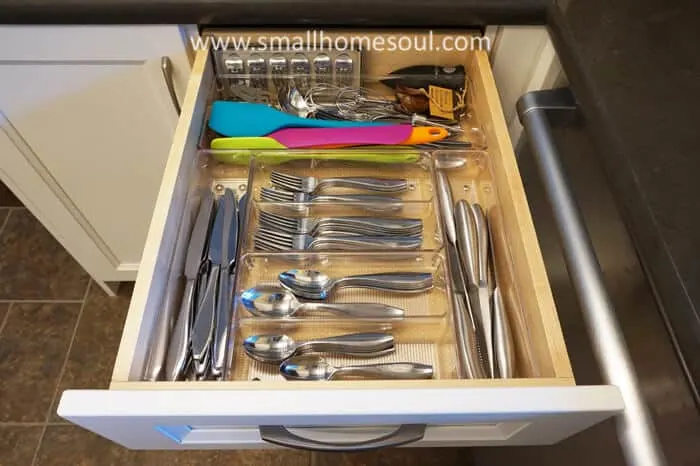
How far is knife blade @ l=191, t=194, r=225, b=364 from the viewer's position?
0.62 m

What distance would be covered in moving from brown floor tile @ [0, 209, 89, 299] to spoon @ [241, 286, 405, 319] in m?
1.00

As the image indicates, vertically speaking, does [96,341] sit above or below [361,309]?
above

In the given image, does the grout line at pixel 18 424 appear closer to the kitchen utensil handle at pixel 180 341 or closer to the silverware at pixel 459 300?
the kitchen utensil handle at pixel 180 341

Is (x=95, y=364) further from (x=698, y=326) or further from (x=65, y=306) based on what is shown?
(x=698, y=326)

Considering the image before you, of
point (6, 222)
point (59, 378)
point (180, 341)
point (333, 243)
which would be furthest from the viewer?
point (6, 222)

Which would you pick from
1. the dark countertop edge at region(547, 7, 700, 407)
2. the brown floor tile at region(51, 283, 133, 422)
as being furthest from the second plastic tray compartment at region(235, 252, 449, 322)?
the brown floor tile at region(51, 283, 133, 422)

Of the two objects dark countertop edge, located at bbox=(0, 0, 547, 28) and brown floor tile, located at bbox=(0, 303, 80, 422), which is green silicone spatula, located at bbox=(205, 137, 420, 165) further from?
brown floor tile, located at bbox=(0, 303, 80, 422)

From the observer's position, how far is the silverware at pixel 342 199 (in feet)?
2.48

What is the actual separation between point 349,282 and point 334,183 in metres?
0.16

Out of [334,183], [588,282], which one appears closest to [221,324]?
[334,183]

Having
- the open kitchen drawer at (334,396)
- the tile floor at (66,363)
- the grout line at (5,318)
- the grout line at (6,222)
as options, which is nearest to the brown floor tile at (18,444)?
the tile floor at (66,363)

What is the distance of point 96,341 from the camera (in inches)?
54.7

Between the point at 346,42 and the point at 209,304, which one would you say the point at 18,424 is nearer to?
the point at 209,304

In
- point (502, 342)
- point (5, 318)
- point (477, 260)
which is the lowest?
point (502, 342)
